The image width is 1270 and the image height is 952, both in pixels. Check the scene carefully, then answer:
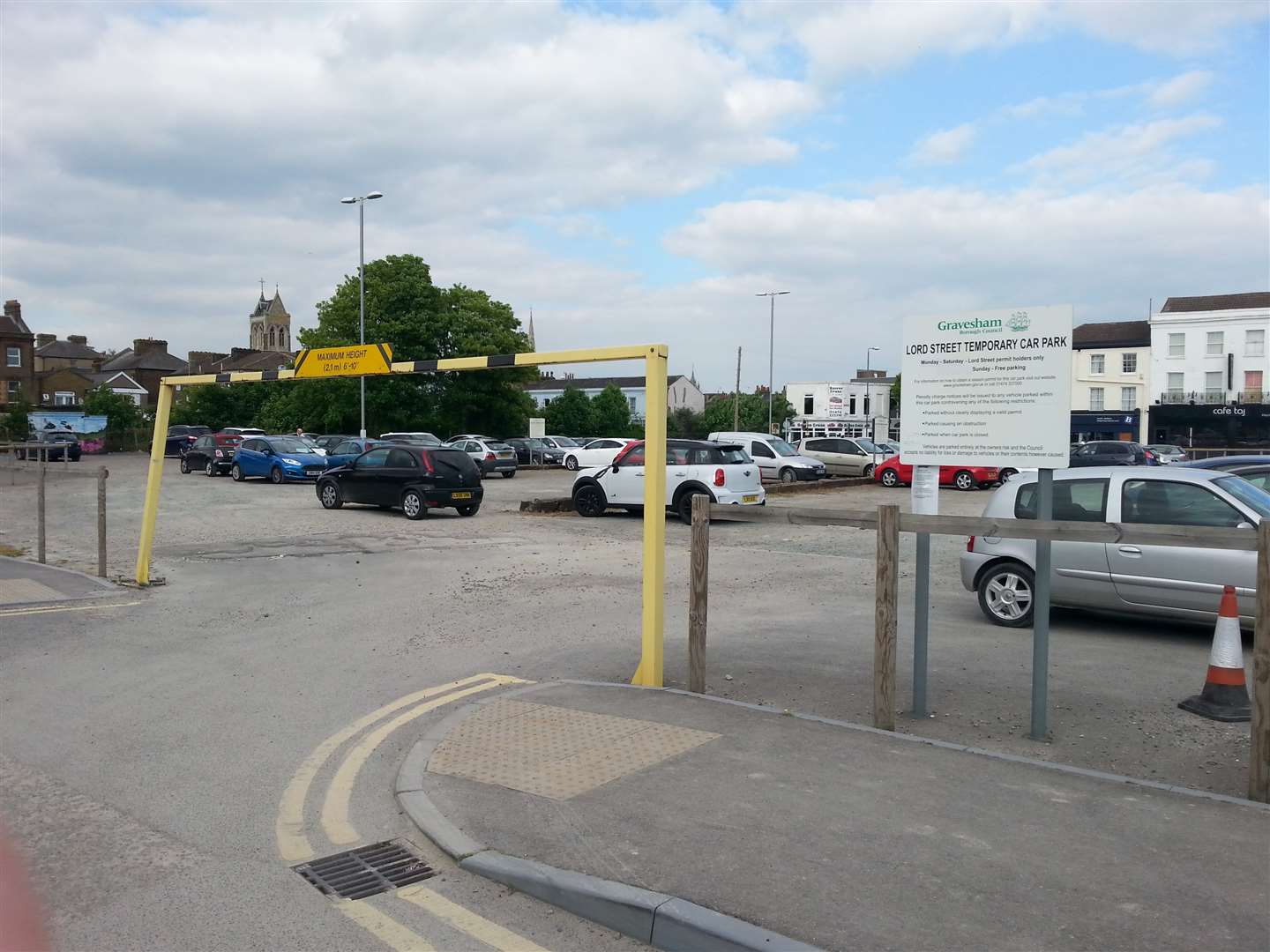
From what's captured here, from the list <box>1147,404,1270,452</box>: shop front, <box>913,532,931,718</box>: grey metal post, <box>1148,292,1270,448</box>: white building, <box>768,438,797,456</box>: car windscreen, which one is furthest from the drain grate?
<box>1148,292,1270,448</box>: white building

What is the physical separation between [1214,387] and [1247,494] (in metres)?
70.3

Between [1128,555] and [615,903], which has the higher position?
[1128,555]

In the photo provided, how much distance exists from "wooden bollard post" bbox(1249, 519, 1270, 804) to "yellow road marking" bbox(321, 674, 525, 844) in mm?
4414

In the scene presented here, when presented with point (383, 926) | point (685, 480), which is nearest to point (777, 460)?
point (685, 480)

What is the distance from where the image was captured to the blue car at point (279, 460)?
107 feet

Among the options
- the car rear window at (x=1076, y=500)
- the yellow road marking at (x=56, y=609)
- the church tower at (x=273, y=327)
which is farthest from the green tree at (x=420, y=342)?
the church tower at (x=273, y=327)

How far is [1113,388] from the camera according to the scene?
237 feet

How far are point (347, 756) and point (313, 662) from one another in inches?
106

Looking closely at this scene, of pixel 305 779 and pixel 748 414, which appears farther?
pixel 748 414

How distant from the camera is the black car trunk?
22109mm

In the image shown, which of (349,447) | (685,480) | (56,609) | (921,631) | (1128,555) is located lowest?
(56,609)

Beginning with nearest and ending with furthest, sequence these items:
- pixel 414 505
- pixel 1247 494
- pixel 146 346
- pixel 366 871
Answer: pixel 366 871
pixel 1247 494
pixel 414 505
pixel 146 346

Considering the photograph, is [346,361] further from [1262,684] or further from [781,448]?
[781,448]

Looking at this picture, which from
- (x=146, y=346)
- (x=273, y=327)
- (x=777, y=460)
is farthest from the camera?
(x=273, y=327)
